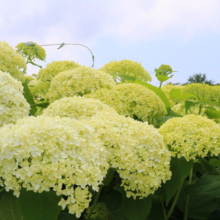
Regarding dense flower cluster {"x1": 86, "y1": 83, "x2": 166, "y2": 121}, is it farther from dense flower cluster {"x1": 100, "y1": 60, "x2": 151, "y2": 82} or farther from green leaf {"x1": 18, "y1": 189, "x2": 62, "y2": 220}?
green leaf {"x1": 18, "y1": 189, "x2": 62, "y2": 220}

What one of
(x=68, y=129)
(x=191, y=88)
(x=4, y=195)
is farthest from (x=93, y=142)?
Result: (x=191, y=88)

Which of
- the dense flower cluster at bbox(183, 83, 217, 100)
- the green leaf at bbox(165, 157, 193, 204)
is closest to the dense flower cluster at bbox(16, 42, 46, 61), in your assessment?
the dense flower cluster at bbox(183, 83, 217, 100)

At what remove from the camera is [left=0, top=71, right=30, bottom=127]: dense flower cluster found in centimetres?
183

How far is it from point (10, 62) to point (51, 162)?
6.32ft

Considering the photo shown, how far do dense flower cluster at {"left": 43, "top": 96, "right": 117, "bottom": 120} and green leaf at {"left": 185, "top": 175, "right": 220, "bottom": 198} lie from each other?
740mm

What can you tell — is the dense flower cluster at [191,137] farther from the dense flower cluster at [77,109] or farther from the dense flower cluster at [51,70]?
the dense flower cluster at [51,70]

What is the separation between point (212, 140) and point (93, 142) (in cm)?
83

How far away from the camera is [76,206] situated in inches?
47.8

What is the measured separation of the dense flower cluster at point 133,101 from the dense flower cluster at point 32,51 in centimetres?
172

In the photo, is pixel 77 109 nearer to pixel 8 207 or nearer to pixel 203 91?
pixel 8 207

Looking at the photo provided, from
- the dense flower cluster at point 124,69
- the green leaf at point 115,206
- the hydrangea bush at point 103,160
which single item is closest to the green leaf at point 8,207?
the hydrangea bush at point 103,160

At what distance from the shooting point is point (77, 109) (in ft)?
6.57

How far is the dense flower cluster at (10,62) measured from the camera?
9.04 ft

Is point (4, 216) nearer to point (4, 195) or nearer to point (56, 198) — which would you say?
point (4, 195)
